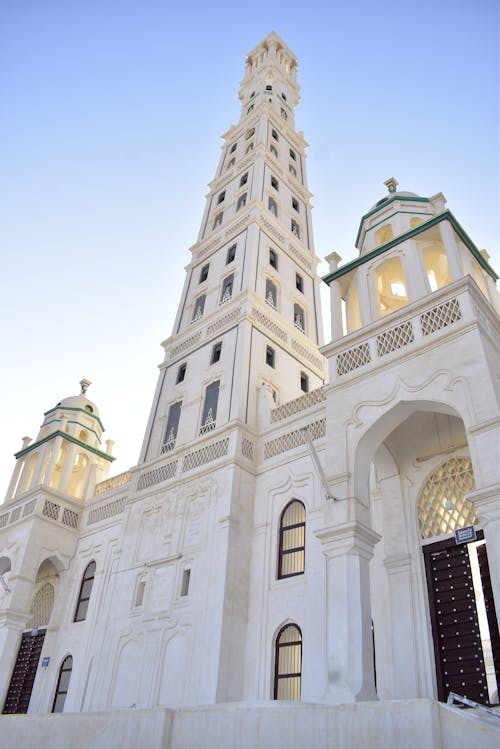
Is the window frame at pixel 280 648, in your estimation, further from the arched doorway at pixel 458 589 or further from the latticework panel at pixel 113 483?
the latticework panel at pixel 113 483

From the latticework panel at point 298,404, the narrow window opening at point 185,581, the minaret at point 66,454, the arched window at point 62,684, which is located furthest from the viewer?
the minaret at point 66,454

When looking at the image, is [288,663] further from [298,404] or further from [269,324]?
[269,324]

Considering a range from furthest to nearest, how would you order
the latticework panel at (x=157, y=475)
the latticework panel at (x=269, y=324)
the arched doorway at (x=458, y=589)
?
the latticework panel at (x=269, y=324) < the latticework panel at (x=157, y=475) < the arched doorway at (x=458, y=589)

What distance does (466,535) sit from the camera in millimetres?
11938

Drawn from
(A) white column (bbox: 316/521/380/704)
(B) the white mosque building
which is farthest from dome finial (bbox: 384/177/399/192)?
(A) white column (bbox: 316/521/380/704)

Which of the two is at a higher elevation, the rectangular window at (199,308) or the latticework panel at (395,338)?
the rectangular window at (199,308)

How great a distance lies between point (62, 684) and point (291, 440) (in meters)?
10.2

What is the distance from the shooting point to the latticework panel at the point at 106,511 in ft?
67.3

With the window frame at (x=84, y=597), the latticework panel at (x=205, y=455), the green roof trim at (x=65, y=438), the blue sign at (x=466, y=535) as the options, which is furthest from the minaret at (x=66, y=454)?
the blue sign at (x=466, y=535)

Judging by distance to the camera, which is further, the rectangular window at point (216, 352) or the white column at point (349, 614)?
the rectangular window at point (216, 352)

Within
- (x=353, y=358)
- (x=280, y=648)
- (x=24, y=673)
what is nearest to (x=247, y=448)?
(x=353, y=358)

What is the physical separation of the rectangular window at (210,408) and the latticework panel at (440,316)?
7862 mm

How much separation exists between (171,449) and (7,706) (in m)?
9.62

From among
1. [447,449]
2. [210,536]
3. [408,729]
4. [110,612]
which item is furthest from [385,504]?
[110,612]
